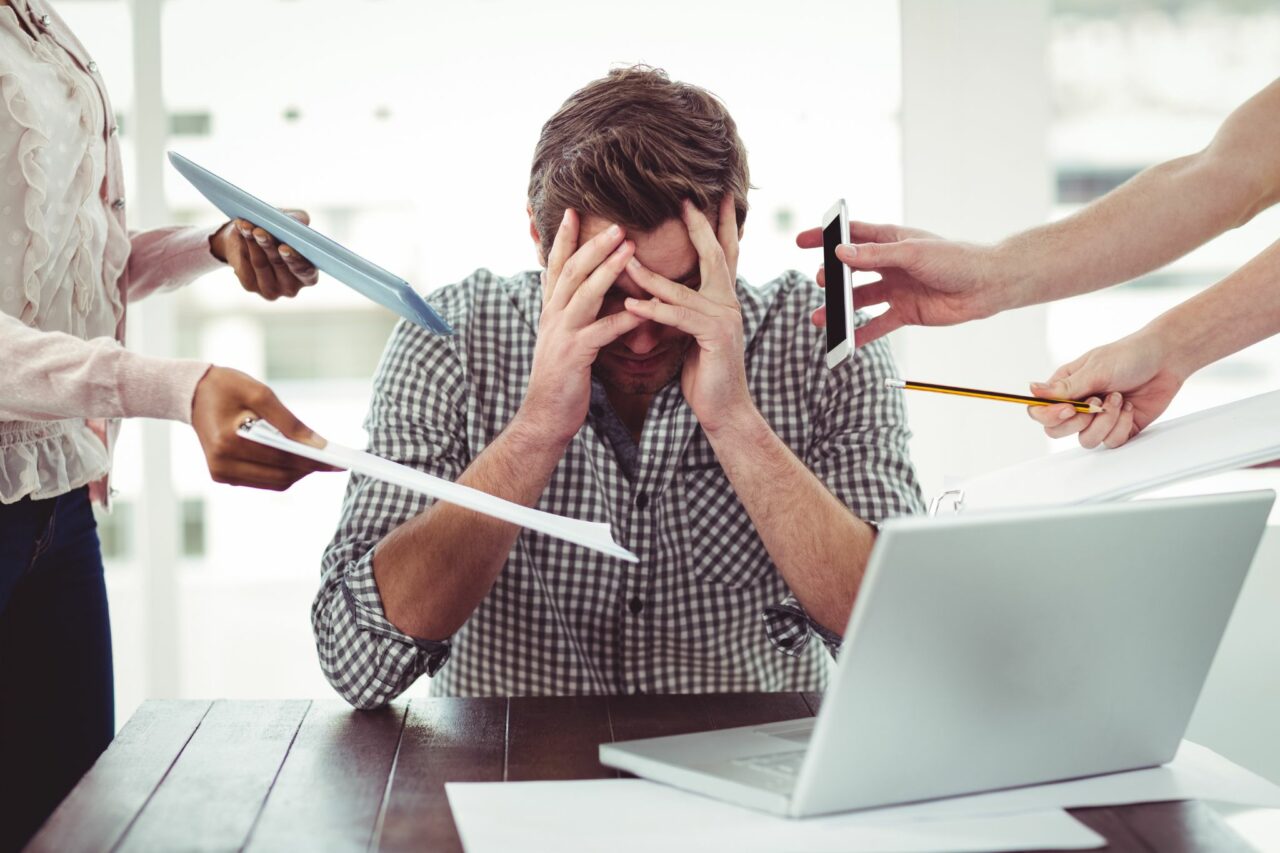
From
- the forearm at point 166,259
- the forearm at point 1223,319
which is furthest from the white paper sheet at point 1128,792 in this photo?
the forearm at point 166,259

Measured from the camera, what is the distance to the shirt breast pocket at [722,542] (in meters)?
1.42

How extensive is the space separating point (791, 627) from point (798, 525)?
13 centimetres

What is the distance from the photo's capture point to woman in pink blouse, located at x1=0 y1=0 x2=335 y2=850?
1.13 meters

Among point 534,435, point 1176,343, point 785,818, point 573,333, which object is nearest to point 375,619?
point 534,435

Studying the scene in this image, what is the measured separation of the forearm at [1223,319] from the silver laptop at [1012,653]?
0.40m

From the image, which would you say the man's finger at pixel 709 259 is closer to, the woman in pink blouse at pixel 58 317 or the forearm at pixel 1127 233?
the forearm at pixel 1127 233

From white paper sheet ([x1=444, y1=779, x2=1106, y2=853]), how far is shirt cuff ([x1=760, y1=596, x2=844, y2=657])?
513mm

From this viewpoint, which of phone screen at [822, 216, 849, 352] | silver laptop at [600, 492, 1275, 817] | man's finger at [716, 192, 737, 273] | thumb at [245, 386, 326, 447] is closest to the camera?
silver laptop at [600, 492, 1275, 817]

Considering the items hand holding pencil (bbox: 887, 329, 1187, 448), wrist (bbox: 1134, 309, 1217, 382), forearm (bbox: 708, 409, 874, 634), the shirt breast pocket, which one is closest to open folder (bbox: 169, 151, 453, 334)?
forearm (bbox: 708, 409, 874, 634)

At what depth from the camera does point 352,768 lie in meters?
0.88

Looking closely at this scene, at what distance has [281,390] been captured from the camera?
281 centimetres

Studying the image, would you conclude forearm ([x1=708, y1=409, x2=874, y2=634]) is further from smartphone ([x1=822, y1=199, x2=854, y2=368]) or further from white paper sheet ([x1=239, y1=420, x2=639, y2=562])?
white paper sheet ([x1=239, y1=420, x2=639, y2=562])

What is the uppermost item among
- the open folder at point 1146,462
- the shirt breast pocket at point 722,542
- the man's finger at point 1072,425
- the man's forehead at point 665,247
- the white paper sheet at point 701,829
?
the man's forehead at point 665,247

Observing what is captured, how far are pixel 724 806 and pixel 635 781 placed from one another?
3.7 inches
